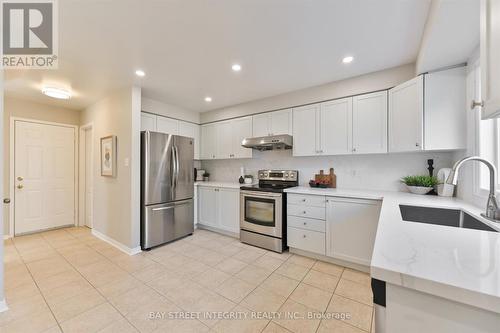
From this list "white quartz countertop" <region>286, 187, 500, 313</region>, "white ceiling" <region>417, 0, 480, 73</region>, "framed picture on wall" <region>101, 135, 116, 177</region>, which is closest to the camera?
"white quartz countertop" <region>286, 187, 500, 313</region>

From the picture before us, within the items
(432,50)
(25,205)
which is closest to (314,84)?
(432,50)

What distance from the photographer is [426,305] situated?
567mm

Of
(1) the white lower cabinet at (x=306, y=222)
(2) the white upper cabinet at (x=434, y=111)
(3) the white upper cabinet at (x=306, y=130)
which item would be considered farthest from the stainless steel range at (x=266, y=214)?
(2) the white upper cabinet at (x=434, y=111)

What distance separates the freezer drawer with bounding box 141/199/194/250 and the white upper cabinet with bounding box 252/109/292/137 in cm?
185

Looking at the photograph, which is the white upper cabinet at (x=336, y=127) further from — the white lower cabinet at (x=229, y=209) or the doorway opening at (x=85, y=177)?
the doorway opening at (x=85, y=177)

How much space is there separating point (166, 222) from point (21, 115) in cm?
338

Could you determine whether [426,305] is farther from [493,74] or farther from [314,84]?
[314,84]

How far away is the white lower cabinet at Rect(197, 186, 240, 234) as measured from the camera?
3.56 metres

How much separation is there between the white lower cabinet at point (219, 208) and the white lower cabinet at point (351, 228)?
158 cm

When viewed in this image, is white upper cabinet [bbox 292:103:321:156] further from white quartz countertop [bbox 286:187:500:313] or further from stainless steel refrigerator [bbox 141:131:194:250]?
white quartz countertop [bbox 286:187:500:313]

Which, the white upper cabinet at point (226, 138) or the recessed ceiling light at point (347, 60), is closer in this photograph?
the recessed ceiling light at point (347, 60)

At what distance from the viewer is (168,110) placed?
3.96 meters

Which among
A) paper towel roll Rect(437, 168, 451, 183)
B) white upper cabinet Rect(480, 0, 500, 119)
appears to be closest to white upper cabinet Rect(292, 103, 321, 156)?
paper towel roll Rect(437, 168, 451, 183)

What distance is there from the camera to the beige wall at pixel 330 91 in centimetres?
254
